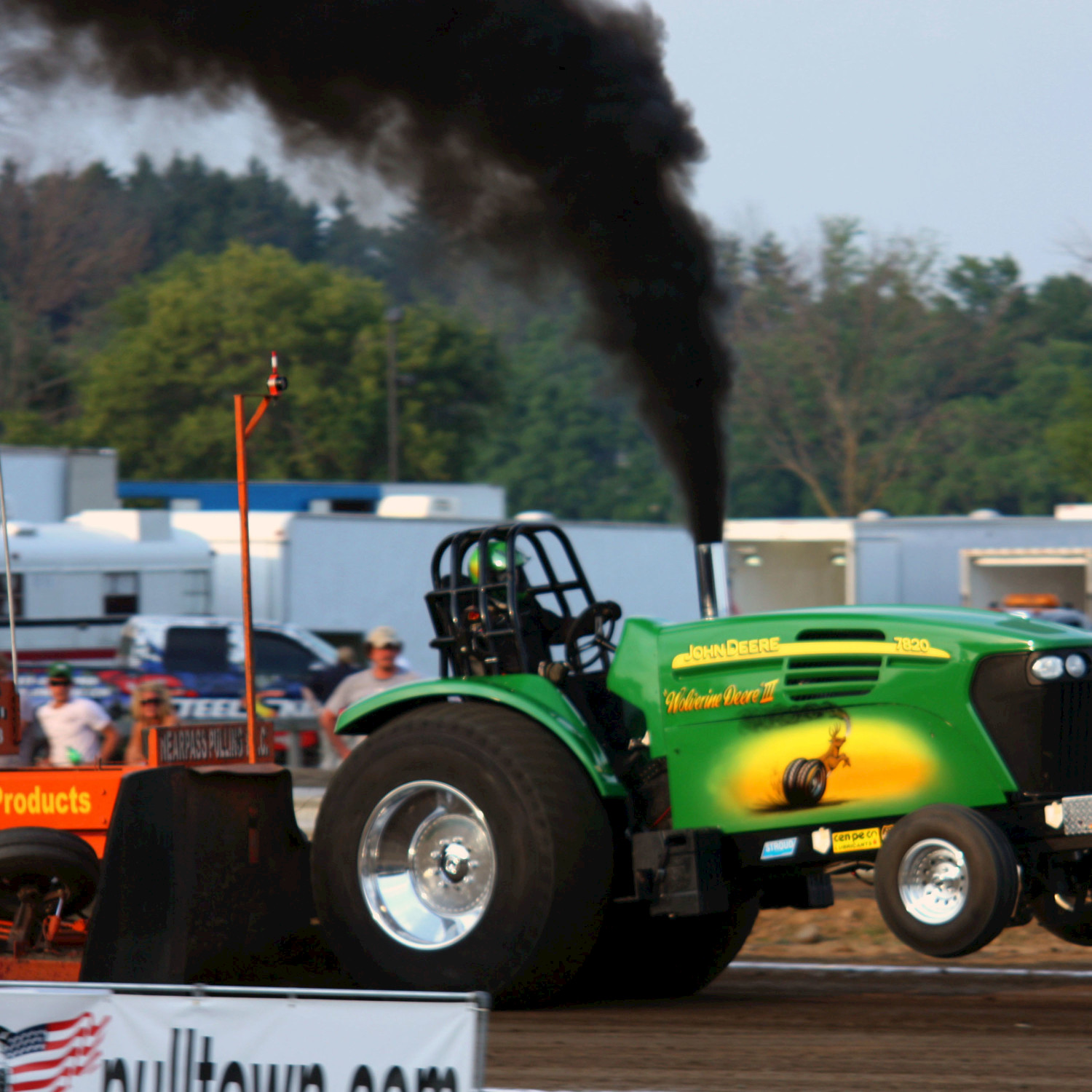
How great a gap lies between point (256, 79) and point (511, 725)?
3.75 m

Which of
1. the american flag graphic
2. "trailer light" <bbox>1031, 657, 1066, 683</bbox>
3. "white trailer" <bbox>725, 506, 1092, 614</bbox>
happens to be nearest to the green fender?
"trailer light" <bbox>1031, 657, 1066, 683</bbox>

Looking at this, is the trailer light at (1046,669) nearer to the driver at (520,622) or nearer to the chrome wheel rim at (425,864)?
the driver at (520,622)

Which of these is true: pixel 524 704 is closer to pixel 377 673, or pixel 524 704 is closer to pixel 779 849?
pixel 779 849

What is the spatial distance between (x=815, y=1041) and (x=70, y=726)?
646 centimetres

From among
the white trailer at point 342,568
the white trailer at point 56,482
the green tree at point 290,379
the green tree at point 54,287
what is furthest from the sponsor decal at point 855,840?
the green tree at point 290,379

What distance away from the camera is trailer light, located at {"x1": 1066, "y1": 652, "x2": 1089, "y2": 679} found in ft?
19.3

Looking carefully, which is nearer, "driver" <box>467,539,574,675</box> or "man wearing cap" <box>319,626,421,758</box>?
"driver" <box>467,539,574,675</box>

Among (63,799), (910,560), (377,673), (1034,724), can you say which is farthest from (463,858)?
(910,560)

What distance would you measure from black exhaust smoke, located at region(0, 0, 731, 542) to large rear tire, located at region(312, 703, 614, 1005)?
85.6 inches

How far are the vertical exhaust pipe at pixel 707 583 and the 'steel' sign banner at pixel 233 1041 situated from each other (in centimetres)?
316

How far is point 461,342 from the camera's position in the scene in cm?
5947

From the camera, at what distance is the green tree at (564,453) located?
7712cm

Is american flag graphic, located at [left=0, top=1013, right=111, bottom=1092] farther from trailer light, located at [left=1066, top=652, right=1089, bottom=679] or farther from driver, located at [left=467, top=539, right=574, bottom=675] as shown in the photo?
trailer light, located at [left=1066, top=652, right=1089, bottom=679]

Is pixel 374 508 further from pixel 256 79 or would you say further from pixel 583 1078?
pixel 583 1078
